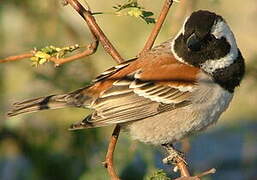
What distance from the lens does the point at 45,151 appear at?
701 centimetres

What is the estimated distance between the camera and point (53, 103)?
558 centimetres

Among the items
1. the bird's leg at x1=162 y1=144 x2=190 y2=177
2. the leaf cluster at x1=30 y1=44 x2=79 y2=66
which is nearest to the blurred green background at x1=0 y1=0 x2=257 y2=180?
the bird's leg at x1=162 y1=144 x2=190 y2=177

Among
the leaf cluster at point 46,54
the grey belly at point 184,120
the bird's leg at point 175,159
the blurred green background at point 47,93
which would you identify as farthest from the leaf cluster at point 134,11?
the blurred green background at point 47,93

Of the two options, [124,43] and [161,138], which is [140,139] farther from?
[124,43]

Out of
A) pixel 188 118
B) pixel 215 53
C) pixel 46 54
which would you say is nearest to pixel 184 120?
pixel 188 118

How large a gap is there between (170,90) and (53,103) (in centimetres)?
78

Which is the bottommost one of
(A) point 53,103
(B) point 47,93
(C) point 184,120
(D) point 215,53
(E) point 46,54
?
(B) point 47,93

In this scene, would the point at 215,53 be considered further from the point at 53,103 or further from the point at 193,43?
the point at 53,103

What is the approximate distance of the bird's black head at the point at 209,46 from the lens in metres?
5.36

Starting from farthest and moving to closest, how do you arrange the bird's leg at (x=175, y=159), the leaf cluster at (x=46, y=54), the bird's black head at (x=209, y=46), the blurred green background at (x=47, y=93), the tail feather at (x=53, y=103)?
1. the blurred green background at (x=47, y=93)
2. the tail feather at (x=53, y=103)
3. the bird's black head at (x=209, y=46)
4. the bird's leg at (x=175, y=159)
5. the leaf cluster at (x=46, y=54)

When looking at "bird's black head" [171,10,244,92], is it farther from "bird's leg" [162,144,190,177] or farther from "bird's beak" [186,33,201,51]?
"bird's leg" [162,144,190,177]

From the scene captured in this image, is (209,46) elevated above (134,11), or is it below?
below

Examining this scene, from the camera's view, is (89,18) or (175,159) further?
(175,159)

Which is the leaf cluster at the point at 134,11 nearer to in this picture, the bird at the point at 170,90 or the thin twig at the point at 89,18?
the thin twig at the point at 89,18
